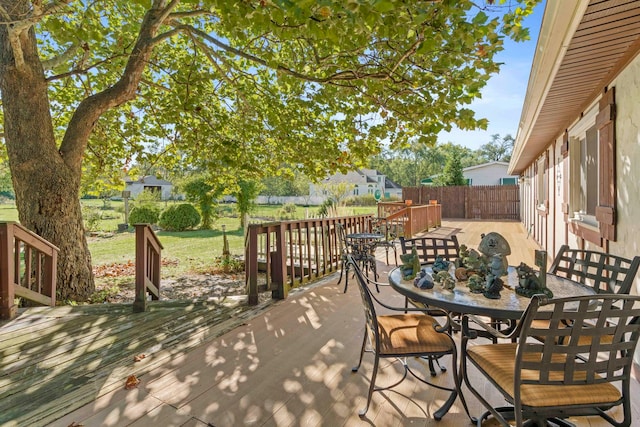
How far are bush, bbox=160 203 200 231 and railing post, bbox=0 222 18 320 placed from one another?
11423mm

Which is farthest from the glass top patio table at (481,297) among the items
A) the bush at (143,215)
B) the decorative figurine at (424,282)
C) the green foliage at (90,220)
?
the green foliage at (90,220)

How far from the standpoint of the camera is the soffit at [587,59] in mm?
1839

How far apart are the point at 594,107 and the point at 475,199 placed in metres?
15.3

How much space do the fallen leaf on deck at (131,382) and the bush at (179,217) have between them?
1319 cm

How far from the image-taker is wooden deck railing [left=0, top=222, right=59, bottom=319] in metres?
3.33

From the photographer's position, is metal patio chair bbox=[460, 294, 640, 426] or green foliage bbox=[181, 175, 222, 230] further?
green foliage bbox=[181, 175, 222, 230]

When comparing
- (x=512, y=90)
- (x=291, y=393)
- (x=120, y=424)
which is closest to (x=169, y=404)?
(x=120, y=424)

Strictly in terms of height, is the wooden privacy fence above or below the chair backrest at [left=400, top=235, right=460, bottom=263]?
above

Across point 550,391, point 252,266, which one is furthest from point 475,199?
point 550,391

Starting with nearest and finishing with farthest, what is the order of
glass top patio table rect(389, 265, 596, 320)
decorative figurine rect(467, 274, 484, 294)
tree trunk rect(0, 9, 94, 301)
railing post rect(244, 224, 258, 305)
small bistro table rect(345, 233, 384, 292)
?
glass top patio table rect(389, 265, 596, 320) → decorative figurine rect(467, 274, 484, 294) → railing post rect(244, 224, 258, 305) → tree trunk rect(0, 9, 94, 301) → small bistro table rect(345, 233, 384, 292)

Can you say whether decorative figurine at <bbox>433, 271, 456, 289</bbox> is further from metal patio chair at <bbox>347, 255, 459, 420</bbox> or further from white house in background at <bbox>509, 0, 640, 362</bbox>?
white house in background at <bbox>509, 0, 640, 362</bbox>

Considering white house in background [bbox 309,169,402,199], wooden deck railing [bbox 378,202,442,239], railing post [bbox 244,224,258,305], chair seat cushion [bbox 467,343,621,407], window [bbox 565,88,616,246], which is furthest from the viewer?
white house in background [bbox 309,169,402,199]

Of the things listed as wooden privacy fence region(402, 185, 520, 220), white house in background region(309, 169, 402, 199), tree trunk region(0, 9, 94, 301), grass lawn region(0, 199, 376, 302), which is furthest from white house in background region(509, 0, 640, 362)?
white house in background region(309, 169, 402, 199)

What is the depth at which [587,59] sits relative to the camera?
2498 mm
